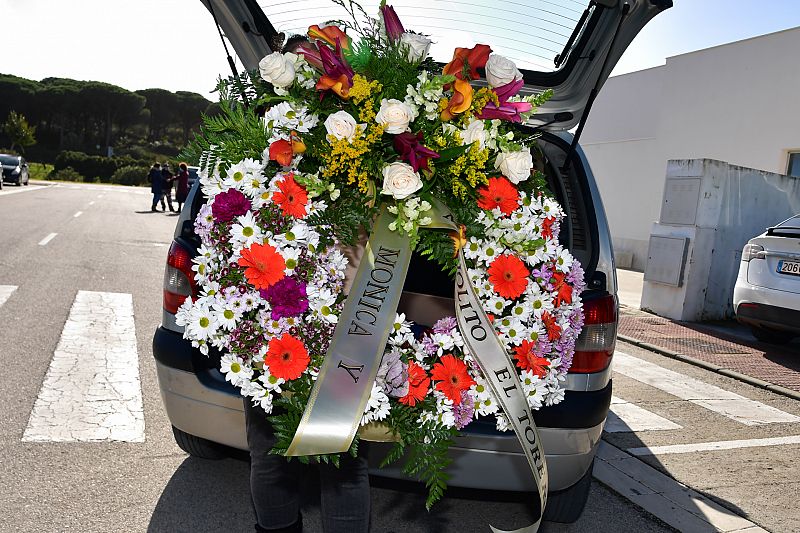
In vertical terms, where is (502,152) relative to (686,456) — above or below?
above

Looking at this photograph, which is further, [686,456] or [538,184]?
[686,456]

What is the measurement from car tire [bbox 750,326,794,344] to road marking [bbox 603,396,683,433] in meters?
4.24

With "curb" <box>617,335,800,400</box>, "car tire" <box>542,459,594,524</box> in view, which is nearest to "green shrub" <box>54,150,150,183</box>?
"curb" <box>617,335,800,400</box>

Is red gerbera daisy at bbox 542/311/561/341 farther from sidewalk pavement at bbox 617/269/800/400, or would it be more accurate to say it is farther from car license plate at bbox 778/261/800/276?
car license plate at bbox 778/261/800/276

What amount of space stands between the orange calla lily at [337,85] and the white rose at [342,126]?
7cm

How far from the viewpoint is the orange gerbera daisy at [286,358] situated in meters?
2.15

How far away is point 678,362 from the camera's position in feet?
25.6

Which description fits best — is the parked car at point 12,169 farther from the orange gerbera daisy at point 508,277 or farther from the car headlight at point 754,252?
the orange gerbera daisy at point 508,277

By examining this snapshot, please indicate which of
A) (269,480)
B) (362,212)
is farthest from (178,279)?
(362,212)

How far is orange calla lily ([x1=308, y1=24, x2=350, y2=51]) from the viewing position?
2291mm

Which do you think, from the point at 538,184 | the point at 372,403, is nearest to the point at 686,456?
the point at 538,184

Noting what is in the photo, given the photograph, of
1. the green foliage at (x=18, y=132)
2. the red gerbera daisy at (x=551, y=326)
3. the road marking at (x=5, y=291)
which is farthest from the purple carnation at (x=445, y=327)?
the green foliage at (x=18, y=132)

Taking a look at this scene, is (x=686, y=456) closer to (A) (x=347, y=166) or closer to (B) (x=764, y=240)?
(A) (x=347, y=166)

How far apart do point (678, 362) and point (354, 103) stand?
6.61m
